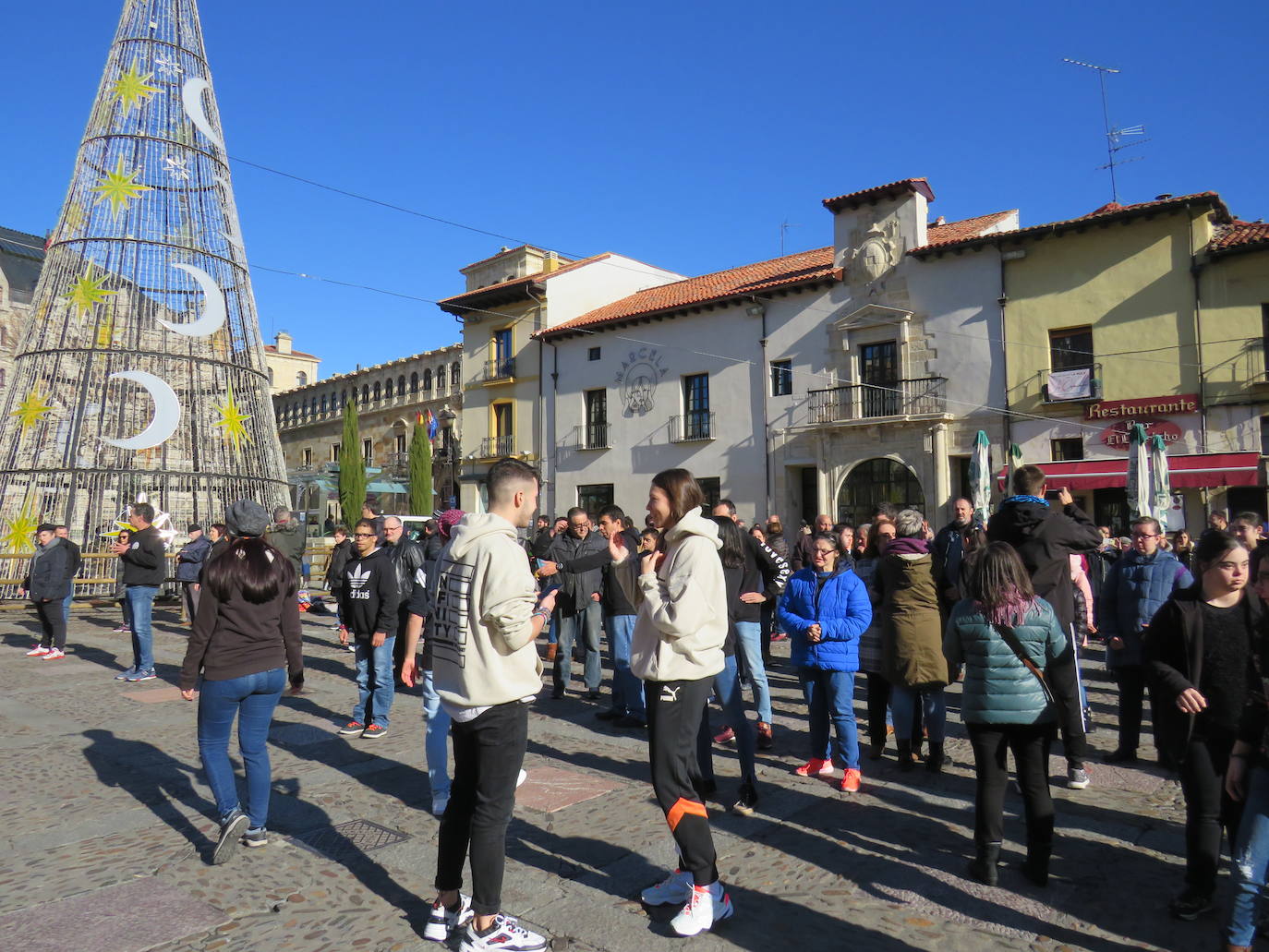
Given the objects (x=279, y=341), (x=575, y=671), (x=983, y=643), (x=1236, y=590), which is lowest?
(x=575, y=671)

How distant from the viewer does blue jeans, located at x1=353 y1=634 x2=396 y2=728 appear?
256 inches

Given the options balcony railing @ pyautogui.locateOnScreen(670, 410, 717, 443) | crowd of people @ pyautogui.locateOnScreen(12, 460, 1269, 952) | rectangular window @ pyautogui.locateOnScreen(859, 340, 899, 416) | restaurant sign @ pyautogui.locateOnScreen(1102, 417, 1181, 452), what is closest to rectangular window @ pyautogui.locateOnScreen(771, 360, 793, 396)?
rectangular window @ pyautogui.locateOnScreen(859, 340, 899, 416)

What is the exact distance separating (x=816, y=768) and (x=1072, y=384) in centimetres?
1590

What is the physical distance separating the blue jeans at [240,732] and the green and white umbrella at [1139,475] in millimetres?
11817

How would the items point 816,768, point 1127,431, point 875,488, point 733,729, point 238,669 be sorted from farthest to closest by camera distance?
point 875,488, point 1127,431, point 816,768, point 733,729, point 238,669

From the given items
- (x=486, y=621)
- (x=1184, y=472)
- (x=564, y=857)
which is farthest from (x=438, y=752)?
(x=1184, y=472)

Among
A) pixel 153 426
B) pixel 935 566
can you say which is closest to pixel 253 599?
pixel 935 566

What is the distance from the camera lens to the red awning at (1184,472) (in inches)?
637

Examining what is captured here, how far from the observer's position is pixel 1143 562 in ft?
19.0

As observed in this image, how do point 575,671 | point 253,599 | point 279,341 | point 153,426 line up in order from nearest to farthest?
point 253,599 → point 575,671 → point 153,426 → point 279,341

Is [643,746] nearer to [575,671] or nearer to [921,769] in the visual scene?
[921,769]

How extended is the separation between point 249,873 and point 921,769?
12.9ft

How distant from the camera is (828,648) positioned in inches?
202

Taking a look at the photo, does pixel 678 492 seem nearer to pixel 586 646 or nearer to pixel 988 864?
pixel 988 864
